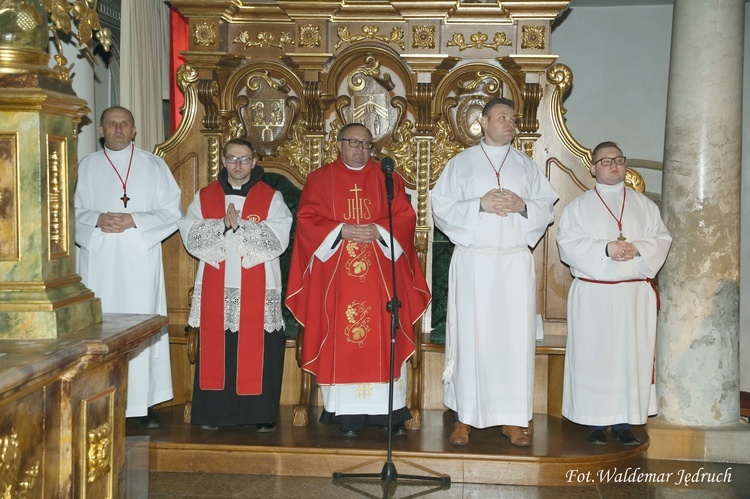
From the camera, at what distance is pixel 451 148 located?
7.38 m

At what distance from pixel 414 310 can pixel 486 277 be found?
0.60 meters

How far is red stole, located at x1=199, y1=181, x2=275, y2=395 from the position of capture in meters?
6.46

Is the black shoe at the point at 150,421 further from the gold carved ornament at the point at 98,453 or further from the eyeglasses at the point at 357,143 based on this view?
the gold carved ornament at the point at 98,453

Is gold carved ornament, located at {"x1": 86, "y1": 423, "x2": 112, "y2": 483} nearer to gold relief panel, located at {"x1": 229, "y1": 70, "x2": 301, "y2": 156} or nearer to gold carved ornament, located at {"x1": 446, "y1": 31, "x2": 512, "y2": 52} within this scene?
gold relief panel, located at {"x1": 229, "y1": 70, "x2": 301, "y2": 156}

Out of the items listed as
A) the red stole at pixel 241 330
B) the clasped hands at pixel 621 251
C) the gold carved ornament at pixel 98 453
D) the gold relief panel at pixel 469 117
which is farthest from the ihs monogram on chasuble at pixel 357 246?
the gold carved ornament at pixel 98 453

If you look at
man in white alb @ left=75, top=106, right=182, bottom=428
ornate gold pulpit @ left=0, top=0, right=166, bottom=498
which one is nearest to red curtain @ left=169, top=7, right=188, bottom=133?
man in white alb @ left=75, top=106, right=182, bottom=428

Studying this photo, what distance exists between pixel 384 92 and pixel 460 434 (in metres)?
3.00

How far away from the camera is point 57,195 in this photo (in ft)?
10.5

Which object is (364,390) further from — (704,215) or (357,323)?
(704,215)

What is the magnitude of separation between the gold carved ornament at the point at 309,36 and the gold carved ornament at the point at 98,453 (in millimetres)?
4719

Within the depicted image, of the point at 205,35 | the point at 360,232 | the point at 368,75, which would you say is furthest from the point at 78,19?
the point at 368,75

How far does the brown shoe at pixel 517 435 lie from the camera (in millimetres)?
6133

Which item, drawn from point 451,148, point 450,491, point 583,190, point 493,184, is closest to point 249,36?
point 451,148

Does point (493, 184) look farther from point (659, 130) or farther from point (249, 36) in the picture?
point (659, 130)
